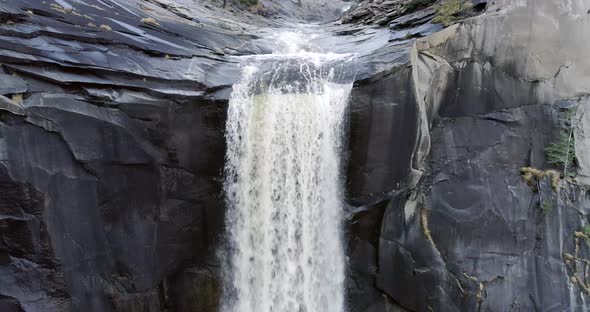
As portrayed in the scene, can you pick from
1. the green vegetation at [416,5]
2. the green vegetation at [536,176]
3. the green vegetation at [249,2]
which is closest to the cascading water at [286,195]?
the green vegetation at [536,176]

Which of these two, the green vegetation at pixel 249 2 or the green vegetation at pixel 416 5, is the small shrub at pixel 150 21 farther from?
the green vegetation at pixel 249 2

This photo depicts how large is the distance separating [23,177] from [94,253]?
5.78 feet

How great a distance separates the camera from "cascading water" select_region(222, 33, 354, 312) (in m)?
7.59

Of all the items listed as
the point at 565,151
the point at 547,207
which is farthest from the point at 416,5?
the point at 547,207

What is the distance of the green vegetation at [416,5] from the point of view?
10.6m

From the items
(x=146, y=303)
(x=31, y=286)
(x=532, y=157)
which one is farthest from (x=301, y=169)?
(x=31, y=286)

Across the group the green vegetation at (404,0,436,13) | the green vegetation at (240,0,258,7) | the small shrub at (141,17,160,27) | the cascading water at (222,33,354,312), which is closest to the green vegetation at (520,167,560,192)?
the cascading water at (222,33,354,312)

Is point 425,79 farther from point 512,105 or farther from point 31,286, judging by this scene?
point 31,286

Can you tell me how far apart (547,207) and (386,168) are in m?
3.08

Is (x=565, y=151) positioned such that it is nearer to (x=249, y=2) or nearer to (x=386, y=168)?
(x=386, y=168)

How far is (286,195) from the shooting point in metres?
7.62

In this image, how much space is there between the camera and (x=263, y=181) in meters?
7.68

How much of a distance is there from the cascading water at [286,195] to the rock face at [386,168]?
352 millimetres

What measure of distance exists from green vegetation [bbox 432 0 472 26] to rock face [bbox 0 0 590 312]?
0.78 m
